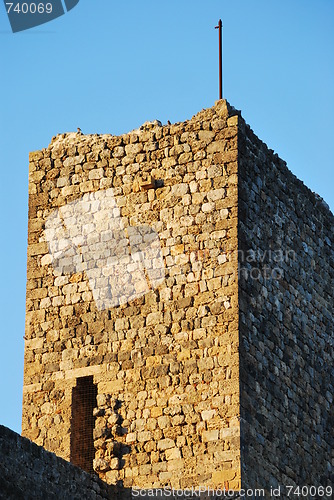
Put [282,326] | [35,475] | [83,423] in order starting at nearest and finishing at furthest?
[35,475], [83,423], [282,326]

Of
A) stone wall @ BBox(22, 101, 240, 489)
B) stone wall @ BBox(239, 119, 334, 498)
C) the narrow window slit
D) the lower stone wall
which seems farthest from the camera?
the narrow window slit

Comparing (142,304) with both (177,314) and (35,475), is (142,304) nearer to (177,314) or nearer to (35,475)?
(177,314)

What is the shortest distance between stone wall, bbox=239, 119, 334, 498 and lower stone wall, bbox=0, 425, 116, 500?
1739 millimetres

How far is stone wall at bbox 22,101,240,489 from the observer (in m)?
18.3

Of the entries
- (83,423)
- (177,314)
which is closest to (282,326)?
(177,314)

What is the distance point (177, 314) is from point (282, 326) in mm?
1328

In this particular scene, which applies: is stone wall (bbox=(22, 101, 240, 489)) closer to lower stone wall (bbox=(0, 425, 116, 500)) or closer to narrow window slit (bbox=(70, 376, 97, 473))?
narrow window slit (bbox=(70, 376, 97, 473))

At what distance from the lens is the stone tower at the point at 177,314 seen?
722 inches

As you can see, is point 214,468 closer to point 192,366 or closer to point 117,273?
point 192,366

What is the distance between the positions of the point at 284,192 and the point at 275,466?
3504mm

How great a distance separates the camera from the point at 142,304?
62.6 feet

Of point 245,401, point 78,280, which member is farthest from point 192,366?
point 78,280

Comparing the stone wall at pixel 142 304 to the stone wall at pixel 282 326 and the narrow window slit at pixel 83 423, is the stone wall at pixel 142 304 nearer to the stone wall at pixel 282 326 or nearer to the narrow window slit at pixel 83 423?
the narrow window slit at pixel 83 423

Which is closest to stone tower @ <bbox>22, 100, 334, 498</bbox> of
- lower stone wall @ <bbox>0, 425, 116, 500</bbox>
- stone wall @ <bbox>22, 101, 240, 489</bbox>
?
stone wall @ <bbox>22, 101, 240, 489</bbox>
